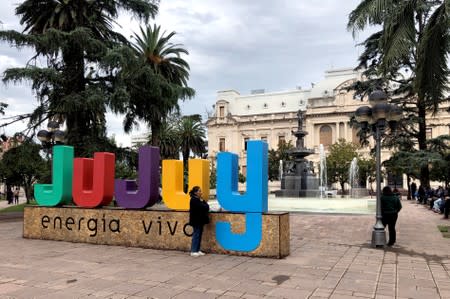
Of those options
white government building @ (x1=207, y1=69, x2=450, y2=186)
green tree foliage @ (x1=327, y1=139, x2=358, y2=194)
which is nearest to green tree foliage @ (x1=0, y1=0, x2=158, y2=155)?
green tree foliage @ (x1=327, y1=139, x2=358, y2=194)

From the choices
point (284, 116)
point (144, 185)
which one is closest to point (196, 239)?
point (144, 185)

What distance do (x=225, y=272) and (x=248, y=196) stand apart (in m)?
2.18

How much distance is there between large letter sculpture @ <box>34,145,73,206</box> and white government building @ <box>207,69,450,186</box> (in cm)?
6152

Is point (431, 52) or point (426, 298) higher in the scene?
point (431, 52)

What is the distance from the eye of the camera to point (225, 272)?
25.0ft

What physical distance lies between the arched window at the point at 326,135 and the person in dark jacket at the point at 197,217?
6731 cm

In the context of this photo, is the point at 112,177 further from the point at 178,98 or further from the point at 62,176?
the point at 178,98

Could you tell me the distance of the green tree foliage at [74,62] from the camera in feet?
57.3

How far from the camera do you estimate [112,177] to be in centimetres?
1132

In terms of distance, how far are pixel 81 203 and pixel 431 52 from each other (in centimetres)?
1026

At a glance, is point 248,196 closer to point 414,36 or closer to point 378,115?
point 378,115

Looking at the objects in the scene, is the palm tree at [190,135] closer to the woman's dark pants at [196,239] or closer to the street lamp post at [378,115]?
the street lamp post at [378,115]

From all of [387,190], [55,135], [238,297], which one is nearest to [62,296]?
[238,297]

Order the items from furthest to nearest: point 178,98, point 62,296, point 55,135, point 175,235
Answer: point 178,98 → point 55,135 → point 175,235 → point 62,296
